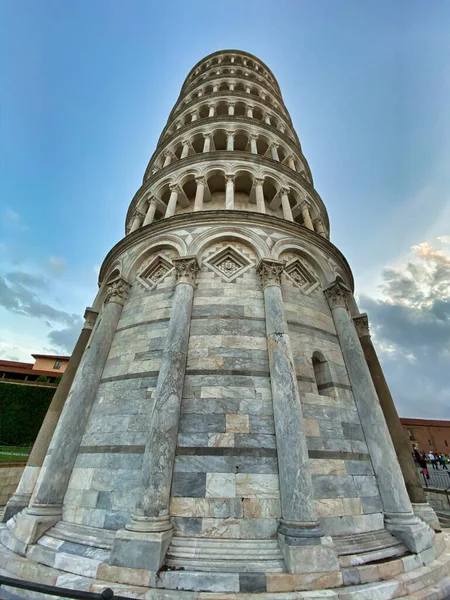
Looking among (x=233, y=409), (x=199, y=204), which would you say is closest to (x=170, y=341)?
(x=233, y=409)

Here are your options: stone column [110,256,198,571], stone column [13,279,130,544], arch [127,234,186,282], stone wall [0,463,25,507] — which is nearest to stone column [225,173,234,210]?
arch [127,234,186,282]

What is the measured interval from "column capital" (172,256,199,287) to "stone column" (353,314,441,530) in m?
6.17

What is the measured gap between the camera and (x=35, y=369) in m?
37.3

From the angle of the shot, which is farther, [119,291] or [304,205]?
[304,205]

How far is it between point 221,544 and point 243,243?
7.23 metres

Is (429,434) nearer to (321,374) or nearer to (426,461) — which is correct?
(426,461)

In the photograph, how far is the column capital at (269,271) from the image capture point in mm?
8031

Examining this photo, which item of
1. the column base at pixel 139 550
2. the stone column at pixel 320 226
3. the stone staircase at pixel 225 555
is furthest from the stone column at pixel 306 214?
the column base at pixel 139 550

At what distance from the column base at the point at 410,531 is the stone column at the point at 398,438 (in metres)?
1.44

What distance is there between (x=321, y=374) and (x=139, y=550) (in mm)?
5411

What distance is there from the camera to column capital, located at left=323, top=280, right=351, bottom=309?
9.15 metres

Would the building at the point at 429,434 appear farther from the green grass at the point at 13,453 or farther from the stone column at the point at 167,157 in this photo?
the stone column at the point at 167,157

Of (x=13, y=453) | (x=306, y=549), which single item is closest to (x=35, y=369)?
(x=13, y=453)

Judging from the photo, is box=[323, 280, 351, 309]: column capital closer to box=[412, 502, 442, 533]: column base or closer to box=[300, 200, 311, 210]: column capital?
box=[300, 200, 311, 210]: column capital
